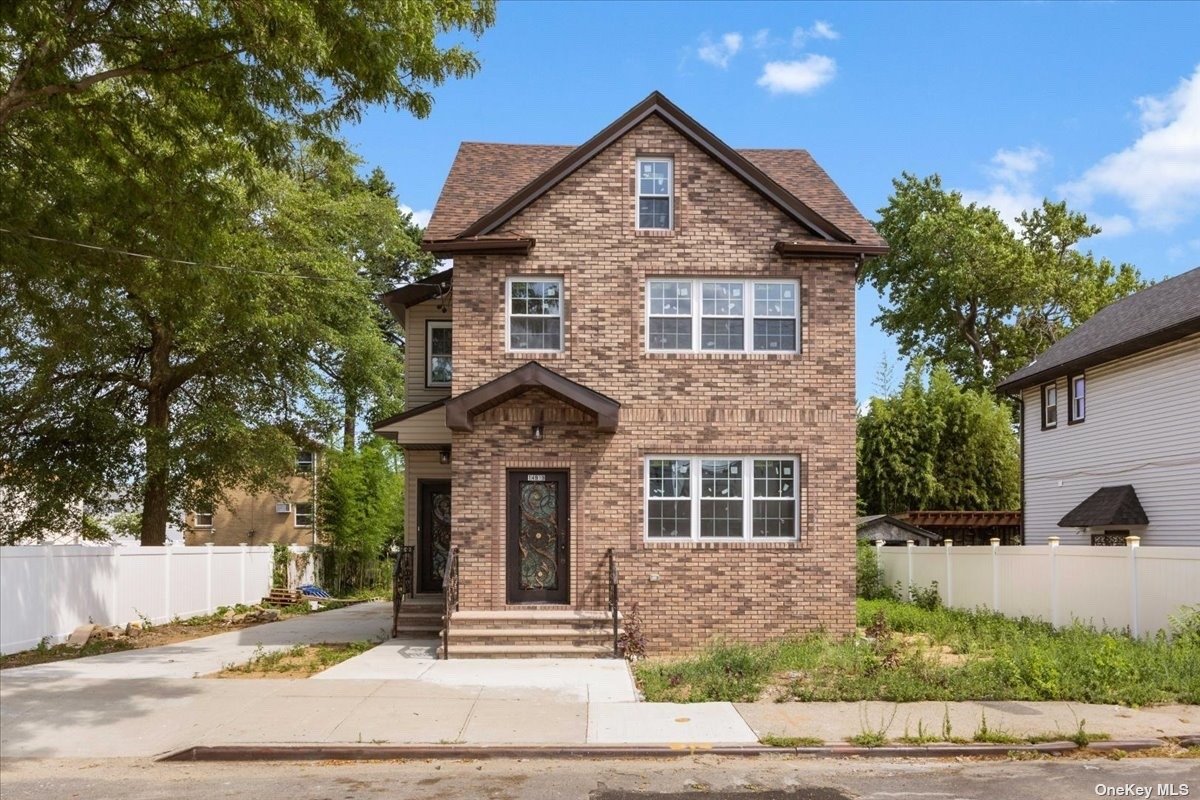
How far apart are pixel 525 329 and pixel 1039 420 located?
55.2 ft

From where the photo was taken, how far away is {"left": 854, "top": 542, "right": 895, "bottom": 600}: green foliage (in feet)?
87.6

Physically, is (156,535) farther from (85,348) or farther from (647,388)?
(647,388)

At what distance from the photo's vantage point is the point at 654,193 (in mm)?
16766

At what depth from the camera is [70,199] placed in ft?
47.3

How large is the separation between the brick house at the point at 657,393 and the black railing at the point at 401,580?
215 cm

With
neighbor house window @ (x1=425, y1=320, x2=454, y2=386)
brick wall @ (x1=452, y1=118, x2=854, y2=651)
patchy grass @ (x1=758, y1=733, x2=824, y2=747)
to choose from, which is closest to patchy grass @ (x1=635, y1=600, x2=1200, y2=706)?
brick wall @ (x1=452, y1=118, x2=854, y2=651)

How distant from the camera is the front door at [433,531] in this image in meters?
19.0

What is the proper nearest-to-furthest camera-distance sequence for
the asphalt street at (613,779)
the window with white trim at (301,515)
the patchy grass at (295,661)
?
1. the asphalt street at (613,779)
2. the patchy grass at (295,661)
3. the window with white trim at (301,515)

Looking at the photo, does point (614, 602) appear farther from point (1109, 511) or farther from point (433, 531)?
point (1109, 511)

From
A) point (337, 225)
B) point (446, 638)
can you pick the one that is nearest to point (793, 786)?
point (446, 638)

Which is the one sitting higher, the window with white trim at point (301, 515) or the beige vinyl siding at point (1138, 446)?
the beige vinyl siding at point (1138, 446)

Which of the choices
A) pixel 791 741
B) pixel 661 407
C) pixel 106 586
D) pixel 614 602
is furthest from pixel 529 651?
pixel 106 586

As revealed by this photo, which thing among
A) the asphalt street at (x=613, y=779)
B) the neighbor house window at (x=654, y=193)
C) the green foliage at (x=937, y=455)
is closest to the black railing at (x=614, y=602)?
the neighbor house window at (x=654, y=193)

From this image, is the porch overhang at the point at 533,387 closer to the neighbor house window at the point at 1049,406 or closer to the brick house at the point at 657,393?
the brick house at the point at 657,393
